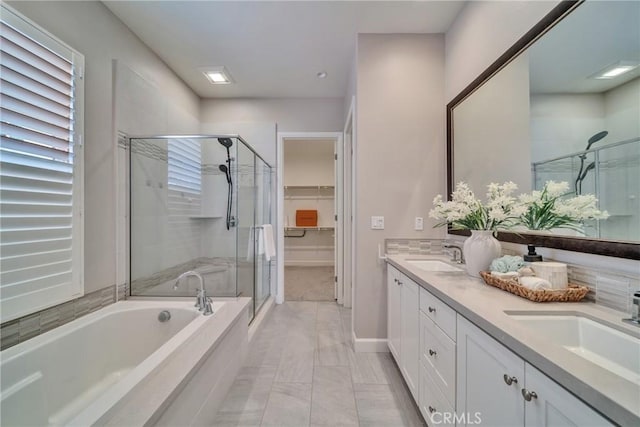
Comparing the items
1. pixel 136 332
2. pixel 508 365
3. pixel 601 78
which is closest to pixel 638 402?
pixel 508 365

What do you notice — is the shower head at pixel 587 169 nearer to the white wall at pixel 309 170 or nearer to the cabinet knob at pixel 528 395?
the cabinet knob at pixel 528 395

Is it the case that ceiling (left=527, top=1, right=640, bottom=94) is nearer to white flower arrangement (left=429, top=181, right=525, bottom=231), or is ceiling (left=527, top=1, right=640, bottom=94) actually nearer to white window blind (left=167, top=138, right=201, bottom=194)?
white flower arrangement (left=429, top=181, right=525, bottom=231)

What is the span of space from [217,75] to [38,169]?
198 centimetres

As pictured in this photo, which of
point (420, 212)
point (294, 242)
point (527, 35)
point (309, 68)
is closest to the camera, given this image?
point (527, 35)

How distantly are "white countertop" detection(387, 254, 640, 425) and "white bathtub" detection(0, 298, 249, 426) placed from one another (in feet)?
3.99

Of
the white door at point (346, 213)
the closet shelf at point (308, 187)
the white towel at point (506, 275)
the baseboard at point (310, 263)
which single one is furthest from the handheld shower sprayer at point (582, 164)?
the baseboard at point (310, 263)

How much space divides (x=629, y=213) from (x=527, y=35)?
1.06m

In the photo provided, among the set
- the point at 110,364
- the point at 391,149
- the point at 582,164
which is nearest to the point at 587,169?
the point at 582,164

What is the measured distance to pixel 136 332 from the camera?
179 centimetres

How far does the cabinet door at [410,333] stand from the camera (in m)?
1.44

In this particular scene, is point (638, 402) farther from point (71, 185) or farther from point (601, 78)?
point (71, 185)

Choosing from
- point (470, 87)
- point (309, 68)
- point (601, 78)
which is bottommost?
point (601, 78)

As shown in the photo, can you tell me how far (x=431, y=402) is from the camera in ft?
4.08

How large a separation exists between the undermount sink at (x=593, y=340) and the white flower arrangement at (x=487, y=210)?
0.51 metres
